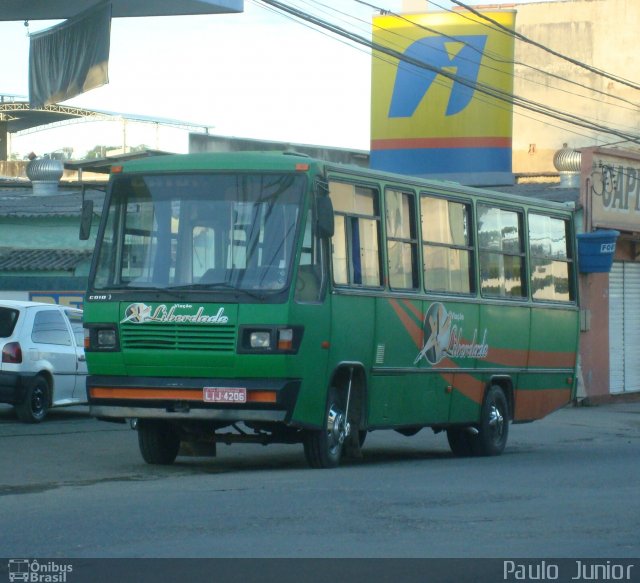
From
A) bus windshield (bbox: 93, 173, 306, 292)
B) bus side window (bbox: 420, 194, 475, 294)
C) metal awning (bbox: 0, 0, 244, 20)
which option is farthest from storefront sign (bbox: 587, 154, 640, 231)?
bus windshield (bbox: 93, 173, 306, 292)

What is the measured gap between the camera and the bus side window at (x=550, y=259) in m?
17.7

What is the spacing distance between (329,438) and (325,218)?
216 centimetres

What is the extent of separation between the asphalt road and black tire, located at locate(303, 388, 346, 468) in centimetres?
19

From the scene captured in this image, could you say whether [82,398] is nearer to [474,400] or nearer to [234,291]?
[474,400]

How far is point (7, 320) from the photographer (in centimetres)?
1928

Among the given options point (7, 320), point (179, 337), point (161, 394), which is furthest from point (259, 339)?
point (7, 320)

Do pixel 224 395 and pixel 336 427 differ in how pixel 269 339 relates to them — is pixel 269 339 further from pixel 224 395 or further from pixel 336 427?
pixel 336 427

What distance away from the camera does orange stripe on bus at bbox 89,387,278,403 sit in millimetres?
12641

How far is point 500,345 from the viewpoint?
16.8 metres

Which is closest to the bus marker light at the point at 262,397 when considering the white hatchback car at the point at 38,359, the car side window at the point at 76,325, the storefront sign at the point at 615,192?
the white hatchback car at the point at 38,359

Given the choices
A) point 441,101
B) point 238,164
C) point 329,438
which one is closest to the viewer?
point 238,164

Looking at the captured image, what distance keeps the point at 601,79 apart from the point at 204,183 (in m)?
39.8

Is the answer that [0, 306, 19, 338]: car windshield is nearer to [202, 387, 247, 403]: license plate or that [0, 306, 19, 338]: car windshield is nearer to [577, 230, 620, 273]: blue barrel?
[202, 387, 247, 403]: license plate

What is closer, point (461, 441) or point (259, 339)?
point (259, 339)
